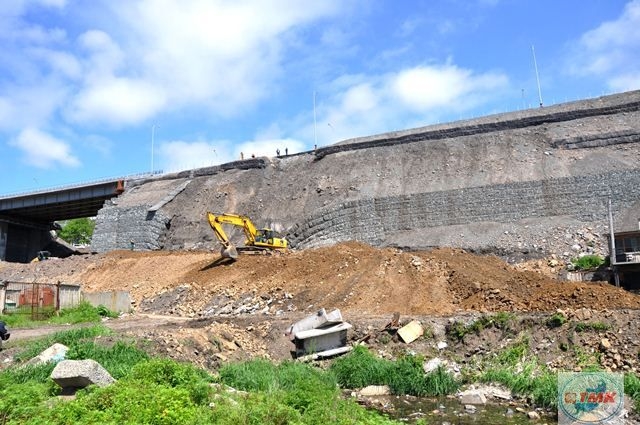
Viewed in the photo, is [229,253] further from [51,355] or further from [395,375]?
[395,375]

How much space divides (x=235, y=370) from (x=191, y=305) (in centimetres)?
1449

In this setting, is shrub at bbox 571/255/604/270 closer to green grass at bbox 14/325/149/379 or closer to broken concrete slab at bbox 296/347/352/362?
broken concrete slab at bbox 296/347/352/362

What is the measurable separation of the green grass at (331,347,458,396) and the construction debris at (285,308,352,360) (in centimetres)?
118

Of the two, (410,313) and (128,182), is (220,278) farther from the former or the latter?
(128,182)

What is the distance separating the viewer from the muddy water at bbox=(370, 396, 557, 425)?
10.7 m

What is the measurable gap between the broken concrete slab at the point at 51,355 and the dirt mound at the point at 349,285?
430 inches

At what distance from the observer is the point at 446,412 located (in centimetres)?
1144

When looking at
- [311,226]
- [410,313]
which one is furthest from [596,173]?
[410,313]

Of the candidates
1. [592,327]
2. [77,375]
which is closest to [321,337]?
[592,327]

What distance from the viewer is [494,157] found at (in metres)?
39.5

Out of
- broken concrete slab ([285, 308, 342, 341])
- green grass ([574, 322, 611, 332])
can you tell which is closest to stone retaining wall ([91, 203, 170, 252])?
broken concrete slab ([285, 308, 342, 341])

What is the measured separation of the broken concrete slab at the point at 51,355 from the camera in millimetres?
11900

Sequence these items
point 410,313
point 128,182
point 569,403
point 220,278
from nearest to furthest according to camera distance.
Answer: point 569,403 < point 410,313 < point 220,278 < point 128,182

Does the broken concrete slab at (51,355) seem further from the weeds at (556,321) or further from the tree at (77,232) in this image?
the tree at (77,232)
